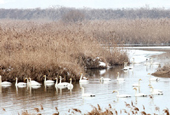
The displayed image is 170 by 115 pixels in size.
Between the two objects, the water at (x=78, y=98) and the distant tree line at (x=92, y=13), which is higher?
the distant tree line at (x=92, y=13)

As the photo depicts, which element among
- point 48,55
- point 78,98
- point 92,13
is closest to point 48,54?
point 48,55

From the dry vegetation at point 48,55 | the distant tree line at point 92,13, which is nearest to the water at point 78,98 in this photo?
the dry vegetation at point 48,55

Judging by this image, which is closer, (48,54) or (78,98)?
(78,98)

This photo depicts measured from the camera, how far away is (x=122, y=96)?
14039mm

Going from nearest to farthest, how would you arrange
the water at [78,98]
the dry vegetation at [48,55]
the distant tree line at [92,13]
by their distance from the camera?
the water at [78,98], the dry vegetation at [48,55], the distant tree line at [92,13]

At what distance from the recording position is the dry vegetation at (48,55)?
18656mm

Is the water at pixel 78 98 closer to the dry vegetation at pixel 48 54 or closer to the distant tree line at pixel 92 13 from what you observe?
the dry vegetation at pixel 48 54

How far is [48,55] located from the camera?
19.3 m

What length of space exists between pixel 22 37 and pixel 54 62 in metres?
4.61

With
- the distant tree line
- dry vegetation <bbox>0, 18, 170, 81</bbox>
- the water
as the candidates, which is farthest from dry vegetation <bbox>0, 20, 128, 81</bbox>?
the distant tree line

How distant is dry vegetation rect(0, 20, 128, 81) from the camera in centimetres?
1866

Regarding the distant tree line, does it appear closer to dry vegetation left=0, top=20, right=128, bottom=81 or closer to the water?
dry vegetation left=0, top=20, right=128, bottom=81

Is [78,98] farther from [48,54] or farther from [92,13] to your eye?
[92,13]

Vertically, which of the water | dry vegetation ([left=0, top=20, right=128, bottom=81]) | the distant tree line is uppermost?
the distant tree line
